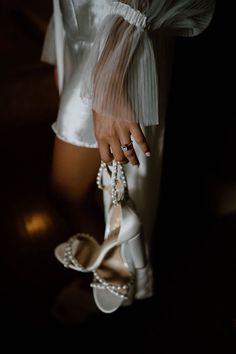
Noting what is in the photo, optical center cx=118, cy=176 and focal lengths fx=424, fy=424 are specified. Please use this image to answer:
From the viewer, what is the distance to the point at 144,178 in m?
0.74

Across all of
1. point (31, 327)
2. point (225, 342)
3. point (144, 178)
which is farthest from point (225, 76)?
point (31, 327)

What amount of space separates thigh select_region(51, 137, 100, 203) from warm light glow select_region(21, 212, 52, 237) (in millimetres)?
82

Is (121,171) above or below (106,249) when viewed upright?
above

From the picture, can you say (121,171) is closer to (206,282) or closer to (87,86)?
(87,86)

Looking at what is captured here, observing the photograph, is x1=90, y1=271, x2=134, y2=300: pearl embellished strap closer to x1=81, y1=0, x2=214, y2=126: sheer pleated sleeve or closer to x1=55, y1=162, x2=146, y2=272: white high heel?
x1=55, y1=162, x2=146, y2=272: white high heel

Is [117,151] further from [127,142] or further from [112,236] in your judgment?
[112,236]

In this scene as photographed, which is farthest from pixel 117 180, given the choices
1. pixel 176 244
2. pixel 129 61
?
pixel 176 244

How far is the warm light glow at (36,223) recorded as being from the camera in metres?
1.00

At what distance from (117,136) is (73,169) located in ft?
1.04

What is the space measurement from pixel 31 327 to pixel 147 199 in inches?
13.7

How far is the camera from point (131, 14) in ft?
1.74

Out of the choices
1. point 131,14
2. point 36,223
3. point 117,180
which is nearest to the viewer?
point 131,14

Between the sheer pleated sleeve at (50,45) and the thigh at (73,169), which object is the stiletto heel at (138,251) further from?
the sheer pleated sleeve at (50,45)

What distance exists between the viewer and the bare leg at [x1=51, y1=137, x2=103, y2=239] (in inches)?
33.0
